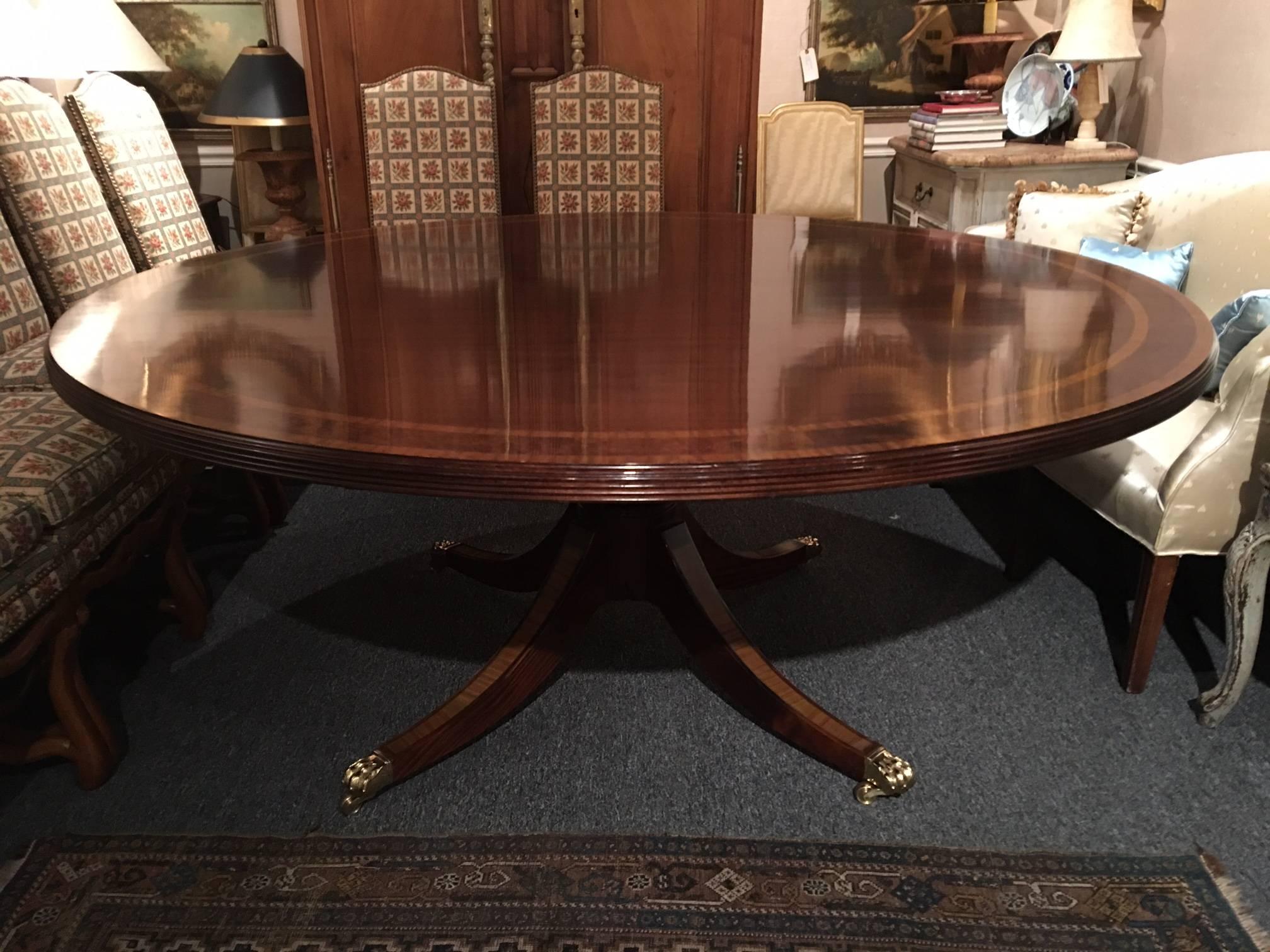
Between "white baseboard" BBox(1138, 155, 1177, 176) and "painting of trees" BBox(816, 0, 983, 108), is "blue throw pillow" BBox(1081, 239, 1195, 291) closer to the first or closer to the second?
"white baseboard" BBox(1138, 155, 1177, 176)

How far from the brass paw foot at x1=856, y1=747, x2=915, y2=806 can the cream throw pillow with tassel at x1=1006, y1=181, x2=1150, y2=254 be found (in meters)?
1.36

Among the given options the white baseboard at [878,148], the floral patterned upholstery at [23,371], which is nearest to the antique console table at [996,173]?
the white baseboard at [878,148]

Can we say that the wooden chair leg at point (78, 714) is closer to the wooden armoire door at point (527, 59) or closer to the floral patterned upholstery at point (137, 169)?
the floral patterned upholstery at point (137, 169)

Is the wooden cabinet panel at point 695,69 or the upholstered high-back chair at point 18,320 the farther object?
the wooden cabinet panel at point 695,69

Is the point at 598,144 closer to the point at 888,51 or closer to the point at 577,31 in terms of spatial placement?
the point at 577,31

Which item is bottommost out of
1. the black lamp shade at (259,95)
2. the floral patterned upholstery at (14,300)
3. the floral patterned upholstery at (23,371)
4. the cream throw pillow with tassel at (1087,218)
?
the floral patterned upholstery at (23,371)

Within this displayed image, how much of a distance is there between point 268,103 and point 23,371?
Answer: 150cm

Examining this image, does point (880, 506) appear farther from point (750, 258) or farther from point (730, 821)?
point (730, 821)

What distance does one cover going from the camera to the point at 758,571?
204 cm

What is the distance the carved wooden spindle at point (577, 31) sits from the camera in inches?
116

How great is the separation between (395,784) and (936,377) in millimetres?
1007

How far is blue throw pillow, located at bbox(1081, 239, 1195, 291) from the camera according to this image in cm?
205

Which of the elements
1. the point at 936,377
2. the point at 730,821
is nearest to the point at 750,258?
the point at 936,377

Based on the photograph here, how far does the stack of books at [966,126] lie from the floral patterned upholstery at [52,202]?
2.32 m
